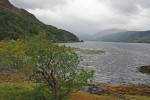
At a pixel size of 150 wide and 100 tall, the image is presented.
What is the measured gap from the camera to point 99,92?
61.7 m

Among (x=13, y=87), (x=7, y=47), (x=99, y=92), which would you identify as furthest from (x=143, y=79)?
(x=7, y=47)

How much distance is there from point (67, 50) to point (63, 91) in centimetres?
614

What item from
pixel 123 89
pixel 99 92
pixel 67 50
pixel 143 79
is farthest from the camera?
pixel 143 79

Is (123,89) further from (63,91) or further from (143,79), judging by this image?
(63,91)

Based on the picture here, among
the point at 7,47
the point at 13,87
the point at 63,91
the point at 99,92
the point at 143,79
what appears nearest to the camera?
the point at 7,47

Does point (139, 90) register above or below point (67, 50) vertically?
below

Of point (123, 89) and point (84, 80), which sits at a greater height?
point (84, 80)

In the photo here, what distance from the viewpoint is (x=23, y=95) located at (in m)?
41.4

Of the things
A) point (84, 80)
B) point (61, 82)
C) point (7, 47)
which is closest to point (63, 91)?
point (61, 82)

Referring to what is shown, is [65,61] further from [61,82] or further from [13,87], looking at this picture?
[13,87]

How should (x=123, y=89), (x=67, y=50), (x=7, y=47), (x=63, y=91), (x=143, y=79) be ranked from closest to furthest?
1. (x=7, y=47)
2. (x=67, y=50)
3. (x=63, y=91)
4. (x=123, y=89)
5. (x=143, y=79)

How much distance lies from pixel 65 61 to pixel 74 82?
9.26 ft

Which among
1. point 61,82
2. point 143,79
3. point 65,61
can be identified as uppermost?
point 65,61

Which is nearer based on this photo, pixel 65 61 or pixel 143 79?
pixel 65 61
